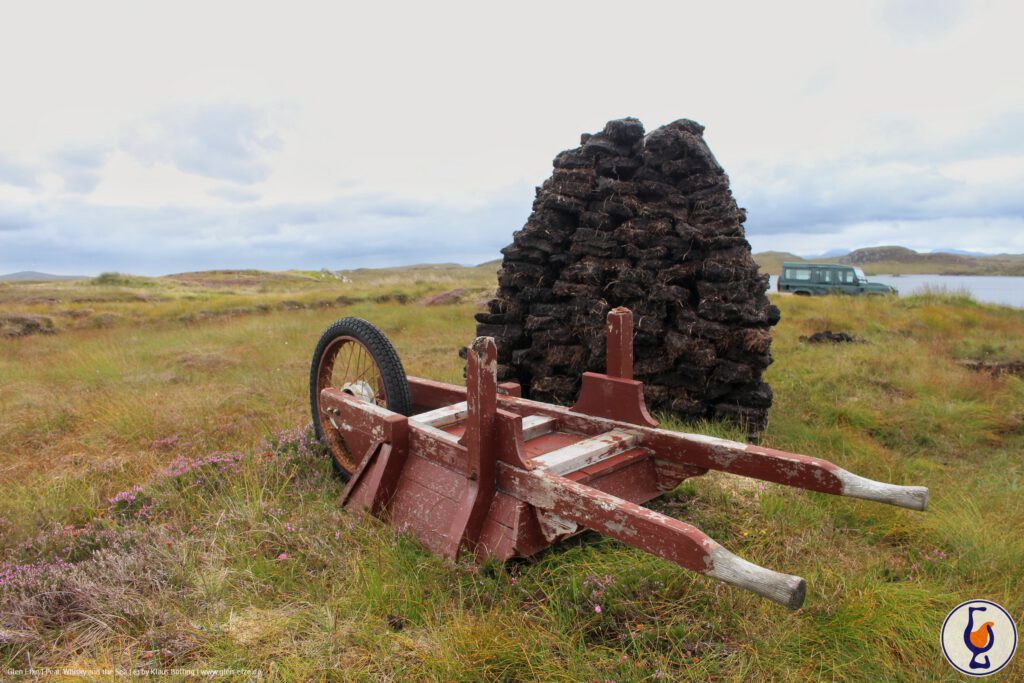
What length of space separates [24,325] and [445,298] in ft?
35.9

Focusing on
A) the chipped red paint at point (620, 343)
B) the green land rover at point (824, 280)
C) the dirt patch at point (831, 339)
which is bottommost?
the dirt patch at point (831, 339)

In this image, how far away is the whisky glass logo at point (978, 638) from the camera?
1.65 m

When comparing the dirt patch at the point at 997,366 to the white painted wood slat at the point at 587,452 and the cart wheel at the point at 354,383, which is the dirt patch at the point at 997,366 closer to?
the white painted wood slat at the point at 587,452

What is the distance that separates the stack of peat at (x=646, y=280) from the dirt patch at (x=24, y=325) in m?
13.0

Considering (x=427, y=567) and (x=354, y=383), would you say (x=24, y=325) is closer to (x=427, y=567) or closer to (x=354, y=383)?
(x=354, y=383)

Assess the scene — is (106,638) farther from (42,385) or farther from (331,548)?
(42,385)

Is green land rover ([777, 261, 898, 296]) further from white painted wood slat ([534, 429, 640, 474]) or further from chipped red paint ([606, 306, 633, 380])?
white painted wood slat ([534, 429, 640, 474])

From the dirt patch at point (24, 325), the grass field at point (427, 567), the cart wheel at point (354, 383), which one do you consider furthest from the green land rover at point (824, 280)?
the dirt patch at point (24, 325)

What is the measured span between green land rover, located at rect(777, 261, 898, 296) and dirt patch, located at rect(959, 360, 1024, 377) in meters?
15.5

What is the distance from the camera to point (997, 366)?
8.23m

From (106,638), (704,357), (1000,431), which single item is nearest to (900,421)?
(1000,431)

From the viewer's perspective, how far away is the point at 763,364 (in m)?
5.29

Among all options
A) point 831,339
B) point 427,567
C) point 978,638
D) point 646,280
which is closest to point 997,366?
point 831,339

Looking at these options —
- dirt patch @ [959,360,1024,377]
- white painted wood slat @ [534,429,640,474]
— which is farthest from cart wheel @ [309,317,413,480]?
dirt patch @ [959,360,1024,377]
